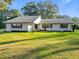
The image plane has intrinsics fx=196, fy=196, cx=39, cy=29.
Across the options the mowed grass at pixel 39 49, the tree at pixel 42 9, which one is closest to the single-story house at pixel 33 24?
the mowed grass at pixel 39 49

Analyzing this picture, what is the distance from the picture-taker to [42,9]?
266ft

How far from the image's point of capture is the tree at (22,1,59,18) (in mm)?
77688

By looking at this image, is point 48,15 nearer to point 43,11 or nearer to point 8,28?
point 43,11

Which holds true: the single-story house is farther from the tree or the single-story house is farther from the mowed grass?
the tree

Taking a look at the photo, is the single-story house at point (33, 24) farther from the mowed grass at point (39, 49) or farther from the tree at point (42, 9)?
the tree at point (42, 9)

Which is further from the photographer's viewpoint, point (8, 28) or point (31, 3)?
point (31, 3)

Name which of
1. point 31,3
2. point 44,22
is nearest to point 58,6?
point 31,3

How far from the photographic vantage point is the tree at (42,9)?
77.7 m

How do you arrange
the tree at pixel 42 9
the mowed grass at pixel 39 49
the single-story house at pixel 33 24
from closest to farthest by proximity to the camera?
the mowed grass at pixel 39 49 → the single-story house at pixel 33 24 → the tree at pixel 42 9

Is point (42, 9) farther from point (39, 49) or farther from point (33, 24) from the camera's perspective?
point (39, 49)

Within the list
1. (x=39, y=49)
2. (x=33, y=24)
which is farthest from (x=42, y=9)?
(x=39, y=49)

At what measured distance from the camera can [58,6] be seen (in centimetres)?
7994

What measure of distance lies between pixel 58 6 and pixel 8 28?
3555 cm

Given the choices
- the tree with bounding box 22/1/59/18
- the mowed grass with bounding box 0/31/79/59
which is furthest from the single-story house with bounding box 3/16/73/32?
the tree with bounding box 22/1/59/18
